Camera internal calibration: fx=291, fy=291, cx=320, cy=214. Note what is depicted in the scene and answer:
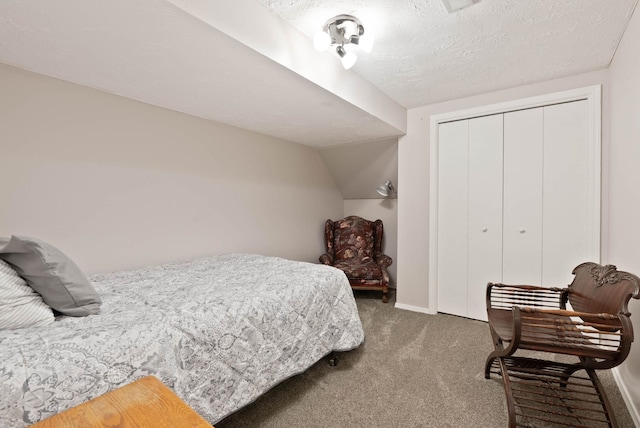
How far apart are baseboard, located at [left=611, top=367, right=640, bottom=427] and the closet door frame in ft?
2.75

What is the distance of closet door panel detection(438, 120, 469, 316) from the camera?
2.91m

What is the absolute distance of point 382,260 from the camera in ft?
12.3

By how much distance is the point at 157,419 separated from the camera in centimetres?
77

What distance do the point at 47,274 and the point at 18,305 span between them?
14 centimetres

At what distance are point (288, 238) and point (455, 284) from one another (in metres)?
1.96

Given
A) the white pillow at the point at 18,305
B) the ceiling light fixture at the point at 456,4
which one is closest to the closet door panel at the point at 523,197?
the ceiling light fixture at the point at 456,4

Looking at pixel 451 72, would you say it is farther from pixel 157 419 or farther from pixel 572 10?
pixel 157 419

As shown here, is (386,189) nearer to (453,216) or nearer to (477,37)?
(453,216)

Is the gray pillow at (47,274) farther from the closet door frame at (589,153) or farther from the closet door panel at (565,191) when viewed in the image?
the closet door panel at (565,191)

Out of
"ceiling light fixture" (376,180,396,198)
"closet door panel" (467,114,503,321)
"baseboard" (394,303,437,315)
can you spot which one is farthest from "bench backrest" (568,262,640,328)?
"ceiling light fixture" (376,180,396,198)

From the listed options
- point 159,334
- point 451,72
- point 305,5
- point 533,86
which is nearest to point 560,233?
point 533,86

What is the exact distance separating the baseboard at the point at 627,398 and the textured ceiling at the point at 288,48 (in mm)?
2131

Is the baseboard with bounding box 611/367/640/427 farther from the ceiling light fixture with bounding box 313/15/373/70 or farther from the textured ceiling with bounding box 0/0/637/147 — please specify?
the ceiling light fixture with bounding box 313/15/373/70

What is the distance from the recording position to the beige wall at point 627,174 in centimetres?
158
